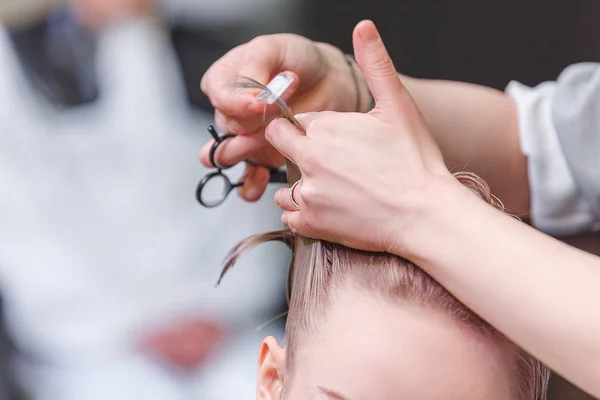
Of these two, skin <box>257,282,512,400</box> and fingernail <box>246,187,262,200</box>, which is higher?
fingernail <box>246,187,262,200</box>

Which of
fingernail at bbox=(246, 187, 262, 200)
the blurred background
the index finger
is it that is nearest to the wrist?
the index finger

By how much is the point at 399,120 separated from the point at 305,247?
209mm

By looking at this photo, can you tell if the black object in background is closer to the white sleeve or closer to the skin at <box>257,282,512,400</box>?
the white sleeve

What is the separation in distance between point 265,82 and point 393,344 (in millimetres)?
341

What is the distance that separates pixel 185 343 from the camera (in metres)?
1.53

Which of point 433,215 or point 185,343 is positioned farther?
point 185,343

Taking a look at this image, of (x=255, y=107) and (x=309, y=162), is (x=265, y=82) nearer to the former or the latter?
(x=255, y=107)

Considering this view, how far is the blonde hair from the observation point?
26.4 inches

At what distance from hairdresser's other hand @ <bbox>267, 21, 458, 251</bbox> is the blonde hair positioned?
45mm

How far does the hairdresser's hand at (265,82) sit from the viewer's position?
828 mm

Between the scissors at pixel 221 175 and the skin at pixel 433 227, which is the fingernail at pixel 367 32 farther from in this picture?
the scissors at pixel 221 175

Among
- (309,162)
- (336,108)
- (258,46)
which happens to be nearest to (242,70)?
(258,46)

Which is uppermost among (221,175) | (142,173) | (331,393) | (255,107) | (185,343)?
(255,107)

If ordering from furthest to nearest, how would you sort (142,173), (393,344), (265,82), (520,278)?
(142,173), (265,82), (393,344), (520,278)
